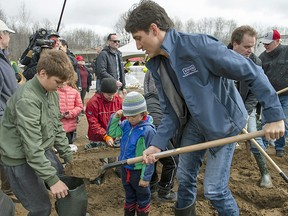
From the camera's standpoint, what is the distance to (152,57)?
2270mm

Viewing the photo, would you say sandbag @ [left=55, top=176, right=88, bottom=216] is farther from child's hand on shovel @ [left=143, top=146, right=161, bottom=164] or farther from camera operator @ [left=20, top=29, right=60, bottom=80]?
camera operator @ [left=20, top=29, right=60, bottom=80]

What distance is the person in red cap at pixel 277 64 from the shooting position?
489cm

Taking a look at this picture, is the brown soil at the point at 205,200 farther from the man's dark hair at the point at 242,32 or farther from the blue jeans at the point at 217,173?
the man's dark hair at the point at 242,32

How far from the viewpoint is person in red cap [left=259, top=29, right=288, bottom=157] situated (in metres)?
4.89

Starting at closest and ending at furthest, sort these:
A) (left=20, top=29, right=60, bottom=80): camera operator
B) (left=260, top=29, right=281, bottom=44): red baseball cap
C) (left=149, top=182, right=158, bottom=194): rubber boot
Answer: (left=149, top=182, right=158, bottom=194): rubber boot, (left=20, top=29, right=60, bottom=80): camera operator, (left=260, top=29, right=281, bottom=44): red baseball cap

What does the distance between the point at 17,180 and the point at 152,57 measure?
140 cm

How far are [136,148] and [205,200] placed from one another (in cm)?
114

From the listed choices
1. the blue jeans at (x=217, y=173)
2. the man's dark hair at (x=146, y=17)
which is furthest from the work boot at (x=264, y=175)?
the man's dark hair at (x=146, y=17)

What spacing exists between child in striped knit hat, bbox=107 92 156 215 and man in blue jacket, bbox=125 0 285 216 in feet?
1.02

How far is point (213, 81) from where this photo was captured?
6.94 ft

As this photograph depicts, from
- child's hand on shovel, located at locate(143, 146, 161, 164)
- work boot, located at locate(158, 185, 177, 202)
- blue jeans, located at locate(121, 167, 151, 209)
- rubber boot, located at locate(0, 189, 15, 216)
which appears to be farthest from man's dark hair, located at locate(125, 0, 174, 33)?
work boot, located at locate(158, 185, 177, 202)

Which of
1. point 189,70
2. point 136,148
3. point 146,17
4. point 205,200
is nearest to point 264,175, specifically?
point 205,200

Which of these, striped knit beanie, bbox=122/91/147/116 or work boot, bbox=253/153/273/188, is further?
work boot, bbox=253/153/273/188

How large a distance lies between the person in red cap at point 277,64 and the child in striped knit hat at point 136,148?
9.35 ft
